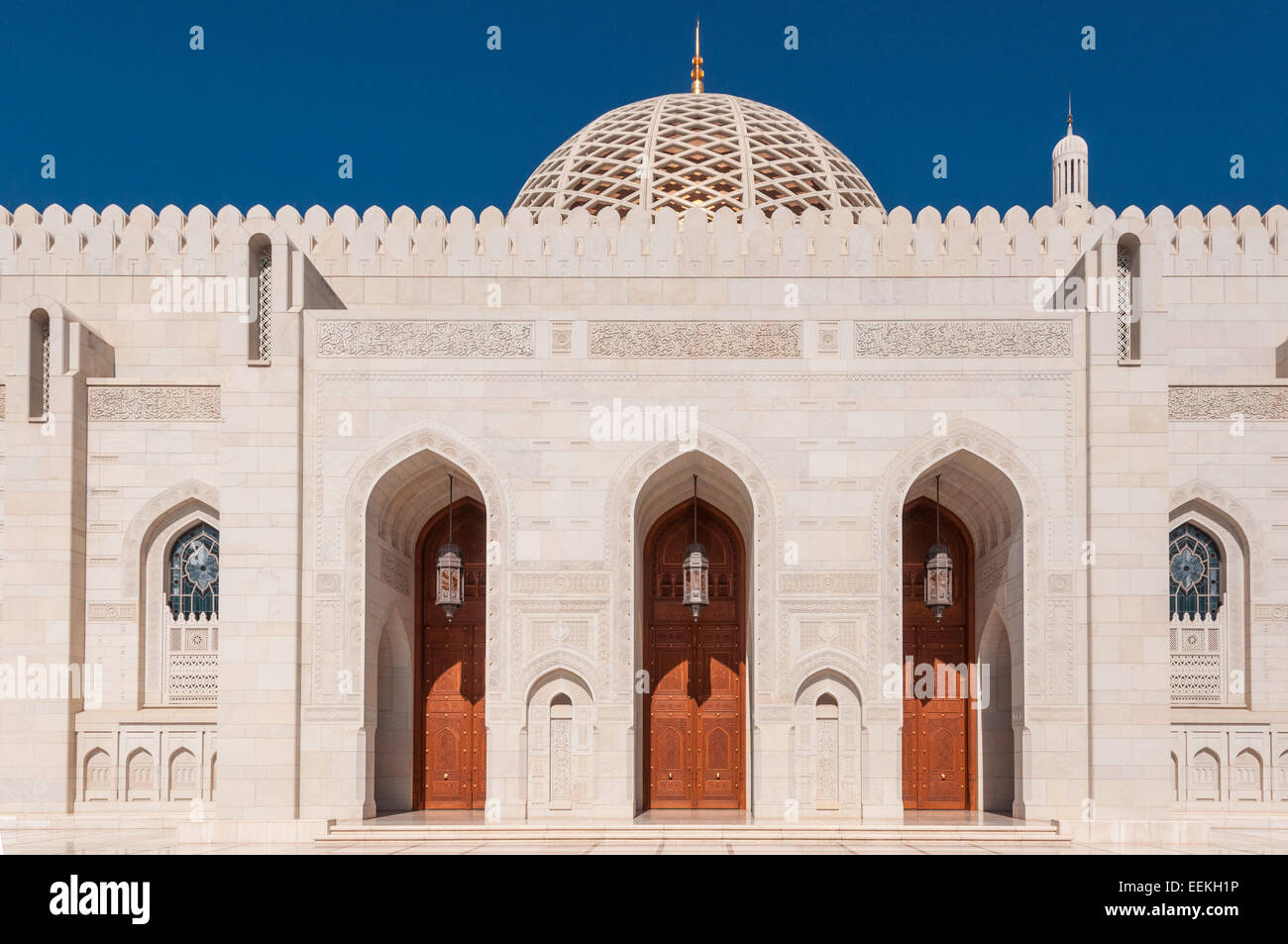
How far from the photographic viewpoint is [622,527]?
12.5m

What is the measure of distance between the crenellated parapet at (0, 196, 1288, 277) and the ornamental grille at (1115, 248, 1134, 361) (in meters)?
1.29

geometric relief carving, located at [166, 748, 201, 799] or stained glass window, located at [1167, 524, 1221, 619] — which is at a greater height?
stained glass window, located at [1167, 524, 1221, 619]

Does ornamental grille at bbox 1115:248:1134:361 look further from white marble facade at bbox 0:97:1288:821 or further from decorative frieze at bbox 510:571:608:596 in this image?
decorative frieze at bbox 510:571:608:596

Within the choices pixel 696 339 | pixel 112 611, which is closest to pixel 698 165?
pixel 696 339

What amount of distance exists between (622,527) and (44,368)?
5.75 metres

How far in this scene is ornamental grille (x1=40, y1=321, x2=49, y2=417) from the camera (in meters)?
13.9

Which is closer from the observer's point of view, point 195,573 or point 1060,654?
point 1060,654

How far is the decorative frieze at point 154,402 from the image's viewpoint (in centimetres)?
1395

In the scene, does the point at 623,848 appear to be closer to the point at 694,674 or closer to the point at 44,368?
the point at 694,674

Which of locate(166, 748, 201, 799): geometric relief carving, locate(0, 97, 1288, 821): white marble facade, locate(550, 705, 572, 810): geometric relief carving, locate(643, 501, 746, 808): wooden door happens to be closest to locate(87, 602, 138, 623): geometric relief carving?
locate(0, 97, 1288, 821): white marble facade

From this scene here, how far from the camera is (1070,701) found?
1217cm
